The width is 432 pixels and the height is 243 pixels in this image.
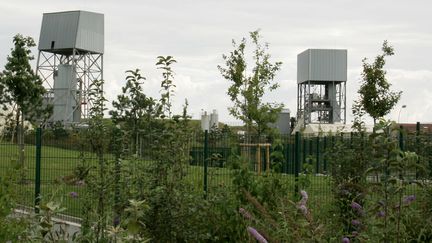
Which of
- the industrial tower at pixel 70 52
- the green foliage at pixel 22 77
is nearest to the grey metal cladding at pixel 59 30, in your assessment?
the industrial tower at pixel 70 52

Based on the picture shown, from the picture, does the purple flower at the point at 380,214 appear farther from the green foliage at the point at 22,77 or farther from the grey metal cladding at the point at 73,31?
the grey metal cladding at the point at 73,31

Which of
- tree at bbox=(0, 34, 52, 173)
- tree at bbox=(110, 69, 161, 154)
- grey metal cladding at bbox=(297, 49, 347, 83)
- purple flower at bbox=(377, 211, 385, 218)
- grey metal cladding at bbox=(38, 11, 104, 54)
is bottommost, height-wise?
purple flower at bbox=(377, 211, 385, 218)

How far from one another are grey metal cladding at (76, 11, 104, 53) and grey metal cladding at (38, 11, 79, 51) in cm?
56

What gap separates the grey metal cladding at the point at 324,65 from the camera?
67000 mm

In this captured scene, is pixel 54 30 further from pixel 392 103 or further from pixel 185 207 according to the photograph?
pixel 185 207

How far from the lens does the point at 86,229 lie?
7.17 metres

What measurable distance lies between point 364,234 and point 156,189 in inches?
116

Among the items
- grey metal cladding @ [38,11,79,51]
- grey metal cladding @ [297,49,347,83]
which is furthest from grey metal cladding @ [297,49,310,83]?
grey metal cladding @ [38,11,79,51]

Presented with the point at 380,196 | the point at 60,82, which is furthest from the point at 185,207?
the point at 60,82

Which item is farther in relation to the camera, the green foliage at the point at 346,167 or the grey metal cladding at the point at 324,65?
the grey metal cladding at the point at 324,65

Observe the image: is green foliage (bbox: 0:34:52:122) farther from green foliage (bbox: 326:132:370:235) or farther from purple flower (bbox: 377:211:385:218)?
purple flower (bbox: 377:211:385:218)

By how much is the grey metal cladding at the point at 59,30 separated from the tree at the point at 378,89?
35.2 m

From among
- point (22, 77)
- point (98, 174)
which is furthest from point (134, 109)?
point (22, 77)

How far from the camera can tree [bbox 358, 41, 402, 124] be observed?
32.7 m
